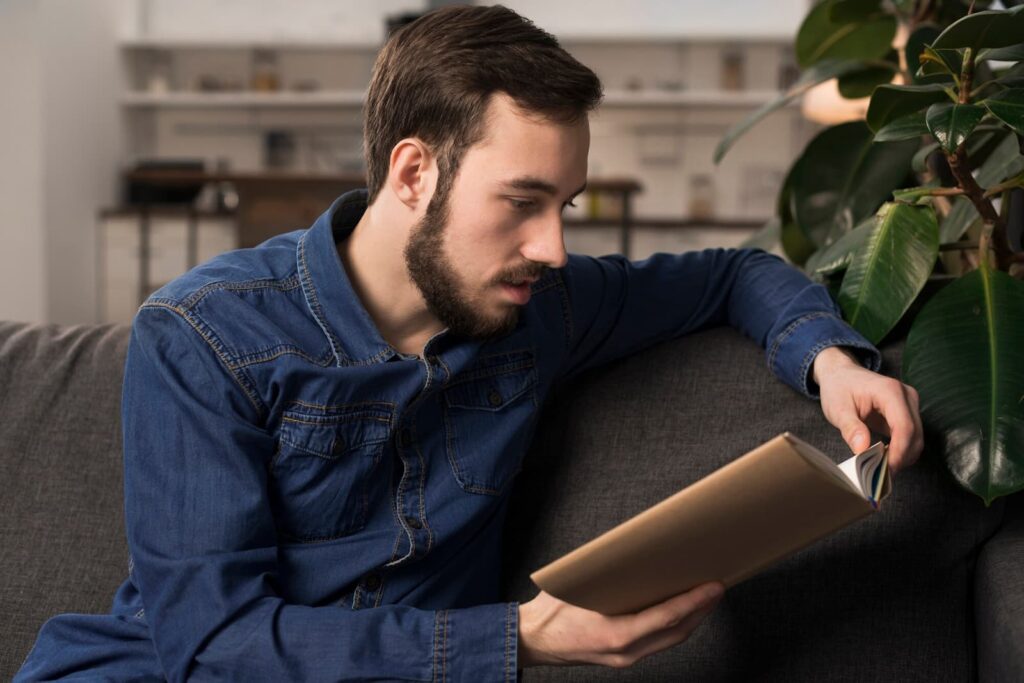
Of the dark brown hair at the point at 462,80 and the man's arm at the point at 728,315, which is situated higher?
the dark brown hair at the point at 462,80

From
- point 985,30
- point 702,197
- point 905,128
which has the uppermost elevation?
point 985,30

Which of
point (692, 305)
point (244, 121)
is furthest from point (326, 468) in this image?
point (244, 121)

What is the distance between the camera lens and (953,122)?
3.77 feet

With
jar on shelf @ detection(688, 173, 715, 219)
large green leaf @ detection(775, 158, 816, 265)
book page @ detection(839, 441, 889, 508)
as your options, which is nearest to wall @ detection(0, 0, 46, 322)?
jar on shelf @ detection(688, 173, 715, 219)

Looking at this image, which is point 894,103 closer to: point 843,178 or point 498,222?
point 843,178

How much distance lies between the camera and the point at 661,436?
140 centimetres

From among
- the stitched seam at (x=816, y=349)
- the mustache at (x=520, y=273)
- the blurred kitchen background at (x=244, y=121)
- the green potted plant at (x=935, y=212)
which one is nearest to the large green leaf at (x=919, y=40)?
the green potted plant at (x=935, y=212)

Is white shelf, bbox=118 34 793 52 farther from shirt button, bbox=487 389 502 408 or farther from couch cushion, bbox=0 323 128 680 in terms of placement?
shirt button, bbox=487 389 502 408

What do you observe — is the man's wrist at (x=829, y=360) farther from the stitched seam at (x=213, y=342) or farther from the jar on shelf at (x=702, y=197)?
the jar on shelf at (x=702, y=197)

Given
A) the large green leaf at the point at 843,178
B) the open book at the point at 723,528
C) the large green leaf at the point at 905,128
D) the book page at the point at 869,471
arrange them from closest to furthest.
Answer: the open book at the point at 723,528, the book page at the point at 869,471, the large green leaf at the point at 905,128, the large green leaf at the point at 843,178

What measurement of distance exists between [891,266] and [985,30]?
0.28 m

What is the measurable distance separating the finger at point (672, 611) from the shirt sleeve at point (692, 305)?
412 mm

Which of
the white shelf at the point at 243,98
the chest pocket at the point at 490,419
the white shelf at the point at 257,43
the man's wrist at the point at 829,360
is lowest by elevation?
the chest pocket at the point at 490,419

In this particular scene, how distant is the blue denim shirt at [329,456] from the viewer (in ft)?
3.43
